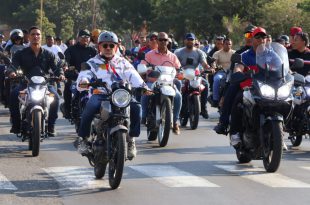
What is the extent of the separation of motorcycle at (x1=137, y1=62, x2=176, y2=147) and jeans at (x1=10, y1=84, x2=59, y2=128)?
1.79 metres

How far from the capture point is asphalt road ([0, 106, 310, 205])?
975cm

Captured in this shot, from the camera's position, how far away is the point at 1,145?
14852 mm

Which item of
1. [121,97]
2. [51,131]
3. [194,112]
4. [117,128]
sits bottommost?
[51,131]

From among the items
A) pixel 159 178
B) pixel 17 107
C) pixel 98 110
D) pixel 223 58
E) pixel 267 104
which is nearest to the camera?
pixel 98 110

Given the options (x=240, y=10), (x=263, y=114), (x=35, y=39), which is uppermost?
(x=240, y=10)

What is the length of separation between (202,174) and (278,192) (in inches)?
64.5

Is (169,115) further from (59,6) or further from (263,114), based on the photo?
(59,6)

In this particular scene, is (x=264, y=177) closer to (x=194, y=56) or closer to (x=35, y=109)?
(x=35, y=109)

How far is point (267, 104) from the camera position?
37.9ft

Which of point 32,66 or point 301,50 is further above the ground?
point 301,50

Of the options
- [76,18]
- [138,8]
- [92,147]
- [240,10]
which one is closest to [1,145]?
[92,147]

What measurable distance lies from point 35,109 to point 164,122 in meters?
2.51

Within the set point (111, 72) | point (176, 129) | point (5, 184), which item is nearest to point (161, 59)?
point (176, 129)

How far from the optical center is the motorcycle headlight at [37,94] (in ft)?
43.8
